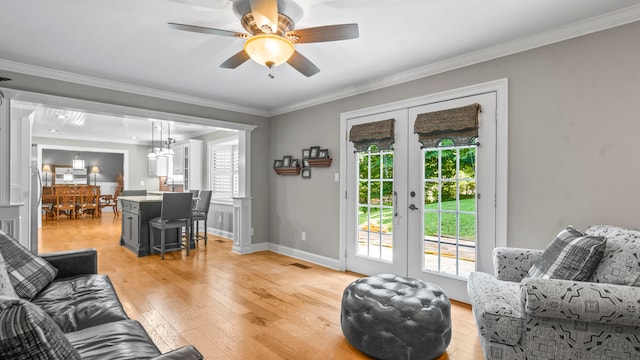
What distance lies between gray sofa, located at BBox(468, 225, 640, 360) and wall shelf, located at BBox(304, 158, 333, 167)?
2.79 metres

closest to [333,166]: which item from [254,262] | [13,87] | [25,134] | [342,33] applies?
[254,262]

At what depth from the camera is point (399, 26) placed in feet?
8.32

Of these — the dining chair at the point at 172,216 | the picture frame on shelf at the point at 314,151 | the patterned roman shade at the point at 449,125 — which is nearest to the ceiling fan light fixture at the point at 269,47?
the patterned roman shade at the point at 449,125

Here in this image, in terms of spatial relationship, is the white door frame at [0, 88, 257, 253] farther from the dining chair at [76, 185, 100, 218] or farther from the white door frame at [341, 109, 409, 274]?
the dining chair at [76, 185, 100, 218]

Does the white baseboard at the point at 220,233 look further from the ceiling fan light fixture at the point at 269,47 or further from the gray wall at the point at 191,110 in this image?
the ceiling fan light fixture at the point at 269,47

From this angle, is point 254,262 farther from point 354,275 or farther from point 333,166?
point 333,166

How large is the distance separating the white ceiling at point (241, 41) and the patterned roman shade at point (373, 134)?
0.49 metres

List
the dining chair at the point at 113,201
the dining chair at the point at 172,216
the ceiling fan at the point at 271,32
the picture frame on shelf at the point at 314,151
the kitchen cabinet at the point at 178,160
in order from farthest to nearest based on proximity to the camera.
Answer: the dining chair at the point at 113,201 → the kitchen cabinet at the point at 178,160 → the dining chair at the point at 172,216 → the picture frame on shelf at the point at 314,151 → the ceiling fan at the point at 271,32

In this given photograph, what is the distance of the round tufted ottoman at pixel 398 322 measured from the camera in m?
2.02

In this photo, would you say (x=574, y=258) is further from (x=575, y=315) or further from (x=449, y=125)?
(x=449, y=125)

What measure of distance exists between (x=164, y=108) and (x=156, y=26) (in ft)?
6.74

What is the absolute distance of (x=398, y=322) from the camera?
2037 millimetres

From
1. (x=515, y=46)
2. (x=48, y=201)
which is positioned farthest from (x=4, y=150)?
(x=48, y=201)

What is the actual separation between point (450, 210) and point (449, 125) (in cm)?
85
